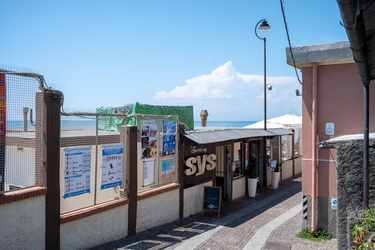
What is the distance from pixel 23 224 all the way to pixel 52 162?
1.30 m

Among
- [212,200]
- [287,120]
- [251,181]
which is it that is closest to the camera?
[212,200]

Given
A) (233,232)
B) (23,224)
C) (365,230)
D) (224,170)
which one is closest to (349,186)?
(365,230)

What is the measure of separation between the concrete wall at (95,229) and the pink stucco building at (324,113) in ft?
16.9

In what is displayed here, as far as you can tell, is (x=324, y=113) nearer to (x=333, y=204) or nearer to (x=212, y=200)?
(x=333, y=204)

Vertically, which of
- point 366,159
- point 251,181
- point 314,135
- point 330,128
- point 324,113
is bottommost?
point 251,181

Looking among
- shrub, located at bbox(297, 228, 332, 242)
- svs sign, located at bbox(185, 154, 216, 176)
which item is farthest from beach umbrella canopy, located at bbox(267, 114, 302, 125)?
shrub, located at bbox(297, 228, 332, 242)

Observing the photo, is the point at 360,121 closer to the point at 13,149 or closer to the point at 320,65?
the point at 320,65

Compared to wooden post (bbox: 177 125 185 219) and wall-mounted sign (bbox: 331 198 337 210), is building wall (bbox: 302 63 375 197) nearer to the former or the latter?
wall-mounted sign (bbox: 331 198 337 210)

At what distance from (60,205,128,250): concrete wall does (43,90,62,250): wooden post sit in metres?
0.27

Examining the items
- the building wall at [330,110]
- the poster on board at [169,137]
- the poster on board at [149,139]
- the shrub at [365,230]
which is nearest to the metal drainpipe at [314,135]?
the building wall at [330,110]

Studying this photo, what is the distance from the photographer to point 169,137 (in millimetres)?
10906

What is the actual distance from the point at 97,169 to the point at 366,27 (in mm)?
6635

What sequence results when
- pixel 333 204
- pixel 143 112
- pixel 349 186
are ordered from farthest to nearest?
1. pixel 143 112
2. pixel 333 204
3. pixel 349 186

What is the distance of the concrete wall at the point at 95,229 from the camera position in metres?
7.59
